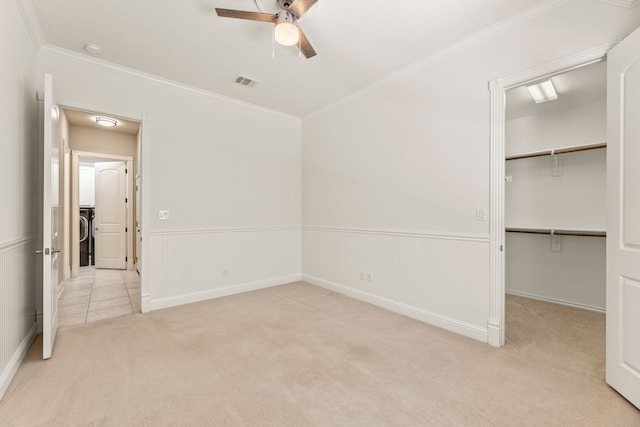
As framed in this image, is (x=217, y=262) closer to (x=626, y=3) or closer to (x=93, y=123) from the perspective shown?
(x=93, y=123)

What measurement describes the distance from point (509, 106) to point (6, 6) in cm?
484

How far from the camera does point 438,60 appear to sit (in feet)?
9.89

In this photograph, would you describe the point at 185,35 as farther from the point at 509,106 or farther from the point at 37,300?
the point at 509,106

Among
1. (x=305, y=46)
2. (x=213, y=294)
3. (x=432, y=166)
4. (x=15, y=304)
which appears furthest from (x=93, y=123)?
(x=432, y=166)

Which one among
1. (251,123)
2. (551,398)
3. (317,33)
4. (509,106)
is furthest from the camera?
(251,123)

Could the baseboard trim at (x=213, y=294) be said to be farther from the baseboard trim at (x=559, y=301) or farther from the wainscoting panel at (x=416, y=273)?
the baseboard trim at (x=559, y=301)

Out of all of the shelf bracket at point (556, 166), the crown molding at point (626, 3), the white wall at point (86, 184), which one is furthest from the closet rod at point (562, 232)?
the white wall at point (86, 184)

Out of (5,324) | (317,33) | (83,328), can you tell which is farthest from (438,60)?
(83,328)

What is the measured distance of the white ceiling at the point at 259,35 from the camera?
2332mm

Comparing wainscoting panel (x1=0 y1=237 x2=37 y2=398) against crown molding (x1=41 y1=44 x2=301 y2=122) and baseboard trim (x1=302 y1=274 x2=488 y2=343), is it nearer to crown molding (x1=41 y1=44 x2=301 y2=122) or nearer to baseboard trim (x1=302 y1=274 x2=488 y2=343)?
crown molding (x1=41 y1=44 x2=301 y2=122)

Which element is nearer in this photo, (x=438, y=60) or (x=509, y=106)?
(x=438, y=60)

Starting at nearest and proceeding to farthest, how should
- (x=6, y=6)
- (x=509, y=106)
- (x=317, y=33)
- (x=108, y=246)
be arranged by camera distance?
(x=6, y=6) < (x=317, y=33) < (x=509, y=106) < (x=108, y=246)

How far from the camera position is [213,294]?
4.02 metres

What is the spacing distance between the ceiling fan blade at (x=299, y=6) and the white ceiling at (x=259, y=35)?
242 millimetres
